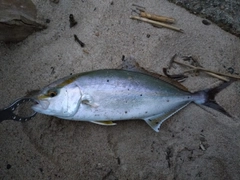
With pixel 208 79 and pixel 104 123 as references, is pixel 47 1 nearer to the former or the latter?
pixel 104 123

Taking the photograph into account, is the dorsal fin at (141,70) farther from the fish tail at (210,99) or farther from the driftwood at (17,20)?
the driftwood at (17,20)

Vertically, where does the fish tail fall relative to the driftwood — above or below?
below

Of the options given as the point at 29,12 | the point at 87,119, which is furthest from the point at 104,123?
the point at 29,12

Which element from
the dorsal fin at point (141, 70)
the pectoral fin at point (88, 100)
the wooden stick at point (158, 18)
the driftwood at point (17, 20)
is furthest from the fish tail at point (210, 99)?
the driftwood at point (17, 20)

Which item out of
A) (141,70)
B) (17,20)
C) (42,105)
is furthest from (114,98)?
(17,20)

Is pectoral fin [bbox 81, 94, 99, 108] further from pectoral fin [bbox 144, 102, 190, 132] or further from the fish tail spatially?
the fish tail

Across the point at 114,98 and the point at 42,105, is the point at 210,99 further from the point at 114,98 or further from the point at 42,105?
the point at 42,105

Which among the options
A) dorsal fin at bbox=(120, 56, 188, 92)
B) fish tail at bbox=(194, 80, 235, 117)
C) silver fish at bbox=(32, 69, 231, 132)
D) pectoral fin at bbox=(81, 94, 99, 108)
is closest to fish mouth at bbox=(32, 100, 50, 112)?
silver fish at bbox=(32, 69, 231, 132)
